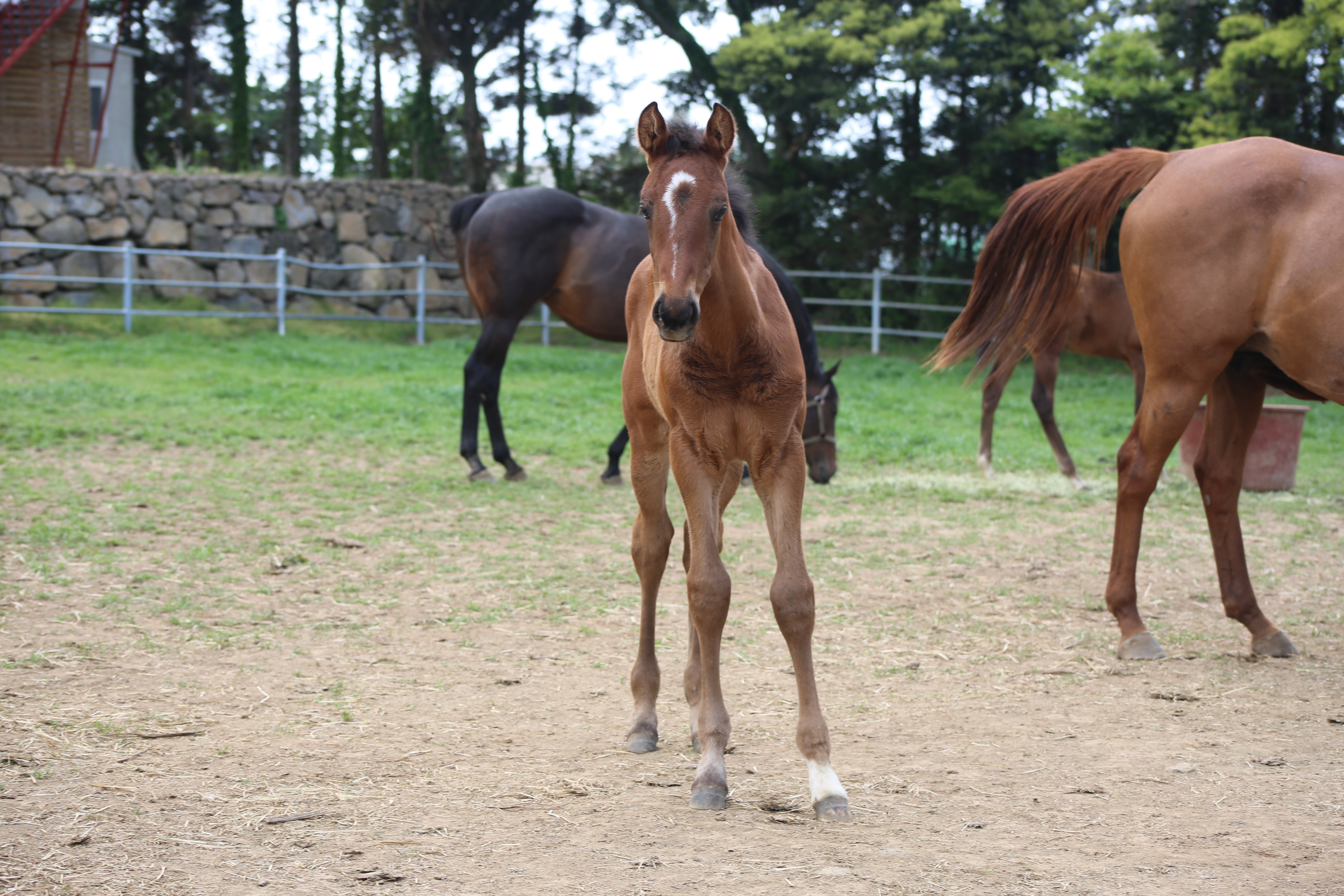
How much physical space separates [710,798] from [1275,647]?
2.98 meters

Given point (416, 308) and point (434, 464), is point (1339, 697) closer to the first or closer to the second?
point (434, 464)

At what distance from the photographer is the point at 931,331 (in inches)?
791

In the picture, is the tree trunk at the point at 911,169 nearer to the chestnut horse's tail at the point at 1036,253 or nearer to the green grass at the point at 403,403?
the green grass at the point at 403,403

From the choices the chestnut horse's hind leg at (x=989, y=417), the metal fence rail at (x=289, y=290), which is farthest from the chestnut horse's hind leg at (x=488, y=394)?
the metal fence rail at (x=289, y=290)

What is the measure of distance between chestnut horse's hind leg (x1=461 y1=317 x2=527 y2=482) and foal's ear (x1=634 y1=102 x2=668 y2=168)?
5566mm

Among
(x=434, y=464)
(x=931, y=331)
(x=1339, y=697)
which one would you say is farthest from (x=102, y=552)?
(x=931, y=331)

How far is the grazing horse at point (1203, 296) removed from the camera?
167 inches

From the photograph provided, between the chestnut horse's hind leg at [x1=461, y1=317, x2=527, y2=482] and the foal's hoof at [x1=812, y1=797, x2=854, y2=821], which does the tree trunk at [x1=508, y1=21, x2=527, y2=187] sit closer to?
the chestnut horse's hind leg at [x1=461, y1=317, x2=527, y2=482]

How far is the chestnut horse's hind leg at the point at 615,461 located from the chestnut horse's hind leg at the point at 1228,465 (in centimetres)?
461

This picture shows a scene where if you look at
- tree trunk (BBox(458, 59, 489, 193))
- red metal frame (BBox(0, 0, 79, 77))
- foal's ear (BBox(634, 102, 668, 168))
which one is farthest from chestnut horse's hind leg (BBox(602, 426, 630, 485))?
tree trunk (BBox(458, 59, 489, 193))

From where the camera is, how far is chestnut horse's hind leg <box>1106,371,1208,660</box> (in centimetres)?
450

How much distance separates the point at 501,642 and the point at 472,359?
14.4ft

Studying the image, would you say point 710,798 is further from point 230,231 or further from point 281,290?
point 230,231

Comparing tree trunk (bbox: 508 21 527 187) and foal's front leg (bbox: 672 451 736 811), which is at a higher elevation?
tree trunk (bbox: 508 21 527 187)
